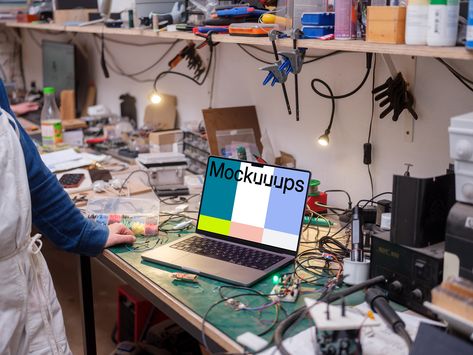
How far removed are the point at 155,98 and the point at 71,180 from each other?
0.74 meters

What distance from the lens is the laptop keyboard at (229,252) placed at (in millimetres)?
1586

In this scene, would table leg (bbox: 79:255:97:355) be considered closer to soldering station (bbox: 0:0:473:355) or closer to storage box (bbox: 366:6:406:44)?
soldering station (bbox: 0:0:473:355)

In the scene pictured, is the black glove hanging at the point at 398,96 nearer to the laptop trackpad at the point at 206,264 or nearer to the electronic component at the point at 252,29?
the electronic component at the point at 252,29

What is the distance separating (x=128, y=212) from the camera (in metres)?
1.96

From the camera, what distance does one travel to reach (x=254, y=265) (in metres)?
1.57

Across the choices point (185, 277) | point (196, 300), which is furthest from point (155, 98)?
point (196, 300)

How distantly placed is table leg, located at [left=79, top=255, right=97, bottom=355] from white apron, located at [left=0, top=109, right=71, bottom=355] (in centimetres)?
49

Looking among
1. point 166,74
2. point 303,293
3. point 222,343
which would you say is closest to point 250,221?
point 303,293

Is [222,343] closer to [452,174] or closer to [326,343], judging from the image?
[326,343]

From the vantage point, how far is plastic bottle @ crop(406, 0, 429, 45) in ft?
4.16

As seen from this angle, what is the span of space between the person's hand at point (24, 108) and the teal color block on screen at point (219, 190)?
8.07 ft

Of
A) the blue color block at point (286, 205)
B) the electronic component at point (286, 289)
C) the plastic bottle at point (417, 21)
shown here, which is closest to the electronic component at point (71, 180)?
the blue color block at point (286, 205)

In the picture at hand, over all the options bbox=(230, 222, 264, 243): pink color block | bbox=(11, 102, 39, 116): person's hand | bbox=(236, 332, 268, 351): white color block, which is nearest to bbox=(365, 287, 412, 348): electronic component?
bbox=(236, 332, 268, 351): white color block

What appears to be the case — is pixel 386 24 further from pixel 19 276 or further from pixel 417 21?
pixel 19 276
